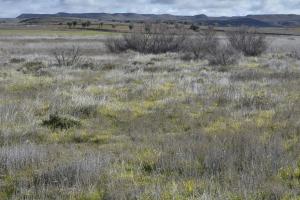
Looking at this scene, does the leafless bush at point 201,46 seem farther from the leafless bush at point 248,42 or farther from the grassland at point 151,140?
the grassland at point 151,140

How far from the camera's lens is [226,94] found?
591 inches

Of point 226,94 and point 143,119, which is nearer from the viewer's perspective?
point 143,119

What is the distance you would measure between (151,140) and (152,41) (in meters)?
32.0

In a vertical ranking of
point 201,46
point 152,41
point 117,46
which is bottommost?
point 117,46

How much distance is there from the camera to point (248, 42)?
37.9 m

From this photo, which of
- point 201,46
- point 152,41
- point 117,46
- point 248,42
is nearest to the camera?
point 201,46

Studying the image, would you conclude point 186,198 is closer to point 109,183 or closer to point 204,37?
point 109,183

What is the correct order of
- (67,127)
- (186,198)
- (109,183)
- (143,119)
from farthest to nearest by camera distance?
(143,119)
(67,127)
(109,183)
(186,198)

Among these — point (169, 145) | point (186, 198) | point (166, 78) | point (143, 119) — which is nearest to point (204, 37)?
point (166, 78)

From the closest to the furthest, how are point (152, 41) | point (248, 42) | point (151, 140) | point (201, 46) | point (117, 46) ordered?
point (151, 140), point (201, 46), point (248, 42), point (152, 41), point (117, 46)

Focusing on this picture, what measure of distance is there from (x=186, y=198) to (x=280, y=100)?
8.79 meters

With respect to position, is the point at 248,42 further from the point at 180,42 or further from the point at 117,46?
the point at 117,46

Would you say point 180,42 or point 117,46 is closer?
point 180,42

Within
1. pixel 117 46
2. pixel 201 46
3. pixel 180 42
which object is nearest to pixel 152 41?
pixel 180 42
